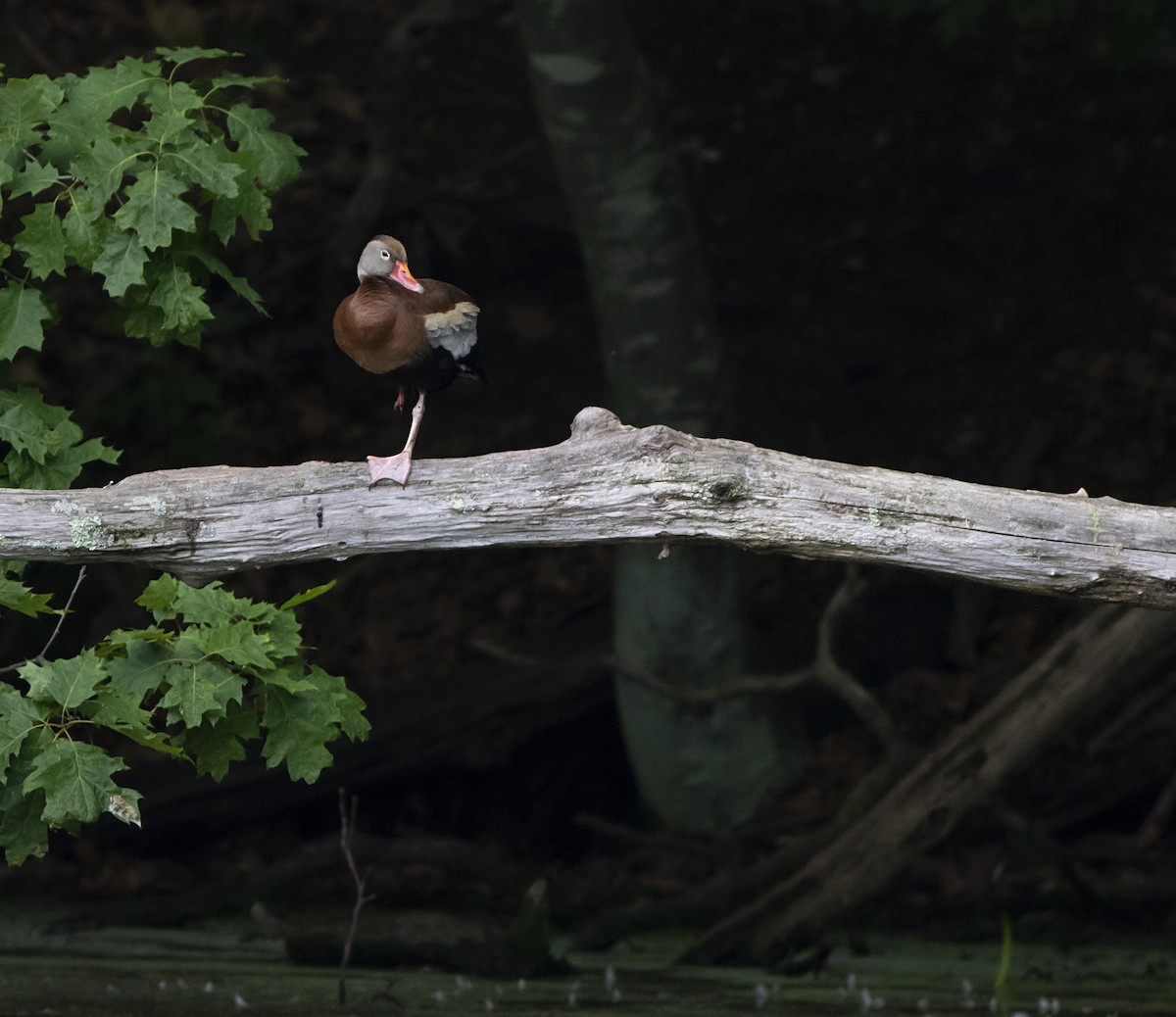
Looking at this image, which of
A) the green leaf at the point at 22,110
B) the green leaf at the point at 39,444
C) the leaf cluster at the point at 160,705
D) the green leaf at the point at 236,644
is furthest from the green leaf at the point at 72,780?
the green leaf at the point at 22,110

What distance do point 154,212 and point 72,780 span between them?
1.08m

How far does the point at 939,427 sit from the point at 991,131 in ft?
5.98

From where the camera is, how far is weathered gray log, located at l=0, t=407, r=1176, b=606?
2615mm

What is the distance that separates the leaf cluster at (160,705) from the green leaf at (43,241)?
73 centimetres

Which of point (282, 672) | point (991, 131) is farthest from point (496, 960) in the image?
point (991, 131)

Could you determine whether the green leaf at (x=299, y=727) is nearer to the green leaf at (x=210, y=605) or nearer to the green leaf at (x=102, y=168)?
the green leaf at (x=210, y=605)

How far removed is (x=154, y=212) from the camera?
2934mm

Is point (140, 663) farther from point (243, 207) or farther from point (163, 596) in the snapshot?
point (243, 207)

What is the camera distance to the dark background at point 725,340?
5.89m

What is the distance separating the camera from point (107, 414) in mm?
6203

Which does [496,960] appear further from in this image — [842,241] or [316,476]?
[842,241]

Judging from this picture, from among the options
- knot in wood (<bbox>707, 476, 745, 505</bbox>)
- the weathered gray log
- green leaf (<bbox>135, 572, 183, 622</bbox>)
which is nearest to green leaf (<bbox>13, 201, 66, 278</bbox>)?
the weathered gray log

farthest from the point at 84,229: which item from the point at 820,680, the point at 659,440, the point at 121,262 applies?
the point at 820,680

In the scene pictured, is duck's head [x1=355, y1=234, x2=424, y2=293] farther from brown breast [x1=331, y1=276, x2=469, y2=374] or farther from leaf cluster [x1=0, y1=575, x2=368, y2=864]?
leaf cluster [x1=0, y1=575, x2=368, y2=864]
